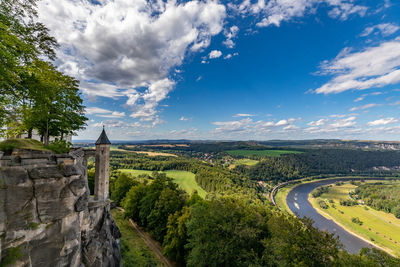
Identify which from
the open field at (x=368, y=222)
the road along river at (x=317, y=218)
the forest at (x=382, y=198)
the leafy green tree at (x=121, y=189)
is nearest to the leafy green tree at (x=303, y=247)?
the road along river at (x=317, y=218)

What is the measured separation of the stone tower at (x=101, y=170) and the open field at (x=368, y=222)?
64.2 metres

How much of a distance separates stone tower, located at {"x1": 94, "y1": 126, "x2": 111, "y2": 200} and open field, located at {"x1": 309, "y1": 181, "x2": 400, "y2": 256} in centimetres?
6421

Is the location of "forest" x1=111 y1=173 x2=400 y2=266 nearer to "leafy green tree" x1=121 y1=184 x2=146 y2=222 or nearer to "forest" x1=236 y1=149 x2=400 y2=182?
"leafy green tree" x1=121 y1=184 x2=146 y2=222

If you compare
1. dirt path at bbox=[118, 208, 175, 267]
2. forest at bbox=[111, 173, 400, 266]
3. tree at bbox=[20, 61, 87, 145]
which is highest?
tree at bbox=[20, 61, 87, 145]

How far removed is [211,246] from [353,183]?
456 feet

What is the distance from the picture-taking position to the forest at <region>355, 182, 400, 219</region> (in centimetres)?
6929

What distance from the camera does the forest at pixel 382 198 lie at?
227ft

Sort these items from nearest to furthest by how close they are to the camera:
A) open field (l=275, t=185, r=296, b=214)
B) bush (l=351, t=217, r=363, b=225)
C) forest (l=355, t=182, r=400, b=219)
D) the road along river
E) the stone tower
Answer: the stone tower, the road along river, bush (l=351, t=217, r=363, b=225), open field (l=275, t=185, r=296, b=214), forest (l=355, t=182, r=400, b=219)

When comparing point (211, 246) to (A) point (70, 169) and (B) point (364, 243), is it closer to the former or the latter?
(A) point (70, 169)

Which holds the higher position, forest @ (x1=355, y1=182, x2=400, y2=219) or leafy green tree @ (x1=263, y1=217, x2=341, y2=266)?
leafy green tree @ (x1=263, y1=217, x2=341, y2=266)

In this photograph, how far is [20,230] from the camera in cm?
857

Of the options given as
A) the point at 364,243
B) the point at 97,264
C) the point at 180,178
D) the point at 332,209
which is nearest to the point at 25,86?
the point at 97,264

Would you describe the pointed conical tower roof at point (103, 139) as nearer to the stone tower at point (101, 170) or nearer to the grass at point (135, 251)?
the stone tower at point (101, 170)

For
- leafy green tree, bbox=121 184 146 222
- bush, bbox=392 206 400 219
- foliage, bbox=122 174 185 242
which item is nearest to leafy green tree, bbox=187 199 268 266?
foliage, bbox=122 174 185 242
